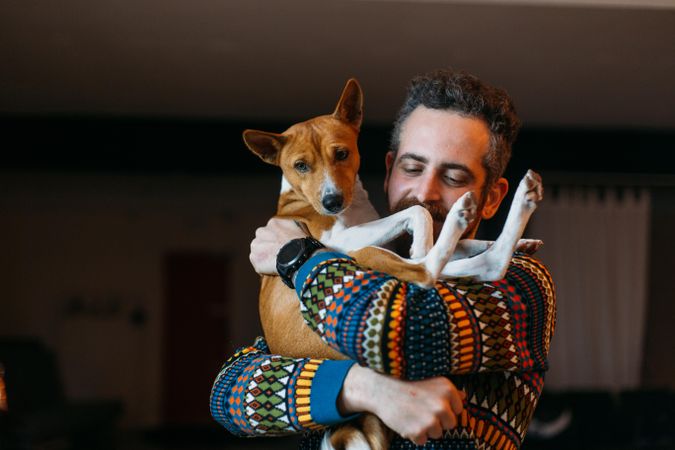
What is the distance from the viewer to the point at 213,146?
19.2ft

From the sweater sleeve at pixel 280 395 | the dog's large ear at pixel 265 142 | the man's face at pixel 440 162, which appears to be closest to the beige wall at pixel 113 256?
the dog's large ear at pixel 265 142

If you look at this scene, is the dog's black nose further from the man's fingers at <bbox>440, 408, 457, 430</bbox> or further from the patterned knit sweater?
the man's fingers at <bbox>440, 408, 457, 430</bbox>

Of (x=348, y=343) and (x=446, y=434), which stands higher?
(x=348, y=343)

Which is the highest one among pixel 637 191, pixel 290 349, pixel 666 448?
pixel 290 349

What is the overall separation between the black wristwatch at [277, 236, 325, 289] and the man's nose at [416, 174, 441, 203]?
22 cm

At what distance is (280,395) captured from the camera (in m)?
1.03

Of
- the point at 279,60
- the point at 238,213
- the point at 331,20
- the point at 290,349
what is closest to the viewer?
the point at 290,349

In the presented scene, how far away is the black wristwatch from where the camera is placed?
41.7 inches

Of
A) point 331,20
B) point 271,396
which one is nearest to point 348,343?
point 271,396

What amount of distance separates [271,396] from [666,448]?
535cm

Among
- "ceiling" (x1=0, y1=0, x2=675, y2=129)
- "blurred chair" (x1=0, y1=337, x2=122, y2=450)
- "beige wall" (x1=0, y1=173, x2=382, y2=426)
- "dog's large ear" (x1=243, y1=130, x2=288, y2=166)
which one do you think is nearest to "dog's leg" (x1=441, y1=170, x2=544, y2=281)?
"dog's large ear" (x1=243, y1=130, x2=288, y2=166)

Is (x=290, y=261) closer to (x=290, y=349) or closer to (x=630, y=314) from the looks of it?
(x=290, y=349)

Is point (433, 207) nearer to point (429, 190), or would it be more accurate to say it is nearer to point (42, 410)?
point (429, 190)

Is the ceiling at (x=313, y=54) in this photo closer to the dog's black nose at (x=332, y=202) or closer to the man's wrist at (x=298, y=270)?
the dog's black nose at (x=332, y=202)
